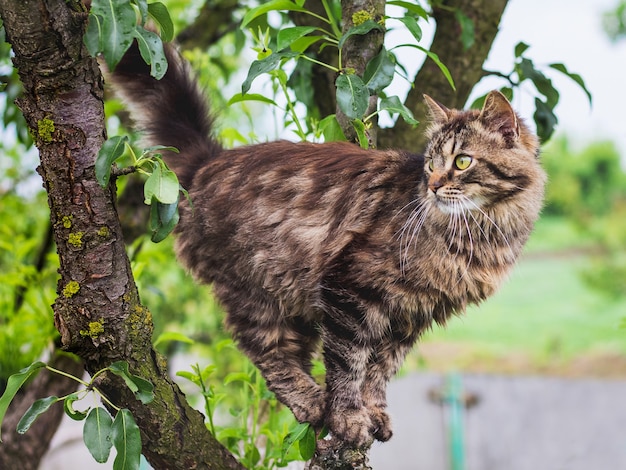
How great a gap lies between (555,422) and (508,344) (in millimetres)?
1021

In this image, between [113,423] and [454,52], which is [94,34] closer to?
[113,423]

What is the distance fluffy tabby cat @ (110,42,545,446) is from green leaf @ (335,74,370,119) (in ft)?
0.96

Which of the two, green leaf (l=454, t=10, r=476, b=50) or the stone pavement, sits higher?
green leaf (l=454, t=10, r=476, b=50)

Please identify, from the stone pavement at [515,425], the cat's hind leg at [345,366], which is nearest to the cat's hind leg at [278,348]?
the cat's hind leg at [345,366]

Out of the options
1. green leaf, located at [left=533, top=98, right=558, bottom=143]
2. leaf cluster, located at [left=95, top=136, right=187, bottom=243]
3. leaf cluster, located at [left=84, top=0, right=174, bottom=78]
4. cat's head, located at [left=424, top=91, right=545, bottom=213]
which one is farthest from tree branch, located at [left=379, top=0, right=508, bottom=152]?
leaf cluster, located at [left=84, top=0, right=174, bottom=78]

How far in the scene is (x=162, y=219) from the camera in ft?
4.48

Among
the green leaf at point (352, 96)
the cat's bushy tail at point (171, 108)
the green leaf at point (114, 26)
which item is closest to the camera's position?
the green leaf at point (114, 26)

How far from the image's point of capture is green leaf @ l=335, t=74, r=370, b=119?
61.5 inches

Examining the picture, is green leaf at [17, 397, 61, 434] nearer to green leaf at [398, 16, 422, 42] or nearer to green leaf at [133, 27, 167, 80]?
green leaf at [133, 27, 167, 80]

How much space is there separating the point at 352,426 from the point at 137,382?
606mm

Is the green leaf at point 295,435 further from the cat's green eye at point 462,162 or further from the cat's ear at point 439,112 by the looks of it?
the cat's ear at point 439,112

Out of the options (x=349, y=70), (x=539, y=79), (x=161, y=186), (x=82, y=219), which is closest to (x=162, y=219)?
(x=161, y=186)

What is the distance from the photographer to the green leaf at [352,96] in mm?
1562

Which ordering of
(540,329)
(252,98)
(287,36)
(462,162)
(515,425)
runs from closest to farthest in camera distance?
(287,36) < (462,162) < (252,98) < (515,425) < (540,329)
